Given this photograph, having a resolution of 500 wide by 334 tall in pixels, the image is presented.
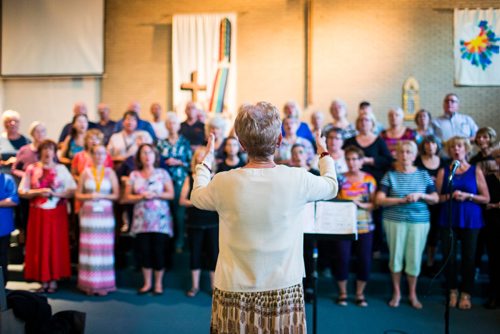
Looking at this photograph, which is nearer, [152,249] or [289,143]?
[152,249]

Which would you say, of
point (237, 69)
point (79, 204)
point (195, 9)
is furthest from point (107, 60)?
point (79, 204)

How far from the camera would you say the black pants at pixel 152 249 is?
4664 millimetres

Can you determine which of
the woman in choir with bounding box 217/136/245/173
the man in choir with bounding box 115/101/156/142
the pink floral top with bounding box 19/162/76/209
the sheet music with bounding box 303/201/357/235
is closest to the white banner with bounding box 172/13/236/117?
the man in choir with bounding box 115/101/156/142

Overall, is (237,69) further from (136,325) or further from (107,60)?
(136,325)

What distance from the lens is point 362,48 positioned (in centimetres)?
823

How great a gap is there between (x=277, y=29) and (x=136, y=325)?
6.14 meters

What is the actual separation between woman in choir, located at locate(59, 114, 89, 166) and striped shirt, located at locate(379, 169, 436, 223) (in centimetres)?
351

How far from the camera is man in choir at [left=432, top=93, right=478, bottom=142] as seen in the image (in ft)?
18.5

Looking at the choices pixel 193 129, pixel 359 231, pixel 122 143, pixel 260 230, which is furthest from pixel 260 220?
pixel 193 129

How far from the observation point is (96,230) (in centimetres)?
470

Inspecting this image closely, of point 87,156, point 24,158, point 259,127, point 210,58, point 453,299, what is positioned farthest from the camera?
point 210,58

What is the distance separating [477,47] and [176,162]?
575cm

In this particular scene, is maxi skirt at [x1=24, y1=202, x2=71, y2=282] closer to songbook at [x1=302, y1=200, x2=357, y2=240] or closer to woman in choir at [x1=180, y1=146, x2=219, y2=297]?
woman in choir at [x1=180, y1=146, x2=219, y2=297]

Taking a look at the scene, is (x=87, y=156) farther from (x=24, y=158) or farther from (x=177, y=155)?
(x=177, y=155)
